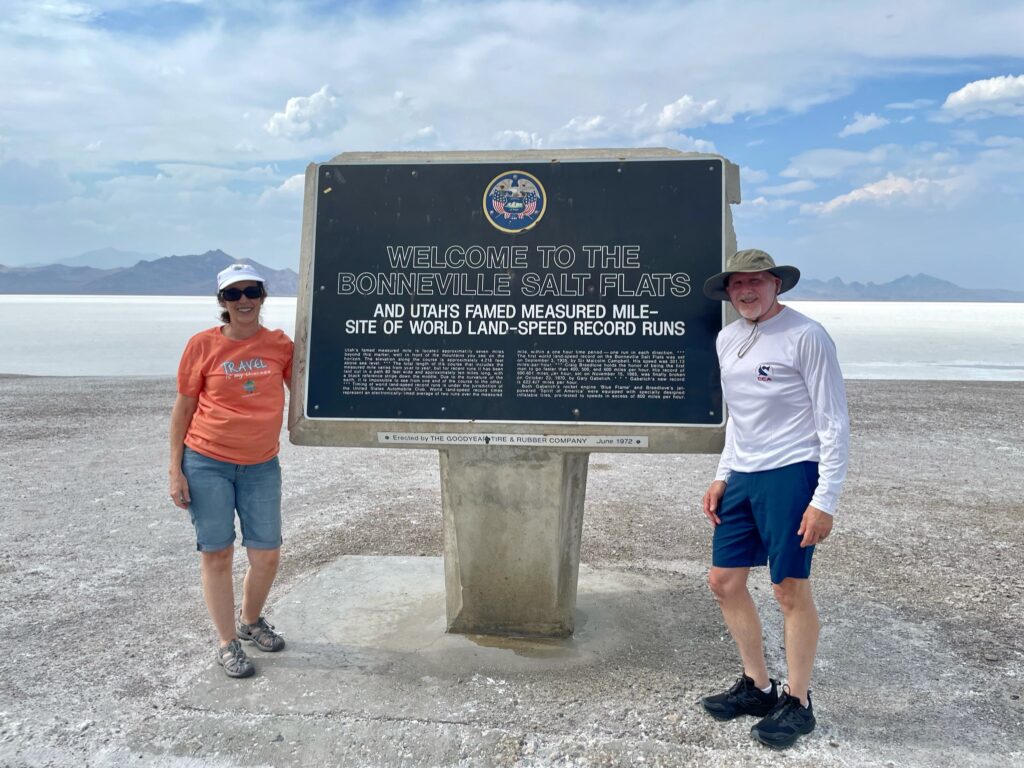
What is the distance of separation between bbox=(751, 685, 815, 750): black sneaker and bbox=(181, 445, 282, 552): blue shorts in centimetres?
A: 223

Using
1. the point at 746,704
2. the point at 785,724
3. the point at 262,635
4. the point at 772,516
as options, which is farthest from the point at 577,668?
the point at 262,635

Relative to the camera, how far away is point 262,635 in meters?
4.04

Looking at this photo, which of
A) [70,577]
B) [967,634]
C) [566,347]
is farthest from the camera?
[70,577]

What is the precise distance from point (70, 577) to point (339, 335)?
2.68 m

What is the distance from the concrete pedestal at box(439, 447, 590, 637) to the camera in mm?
4004

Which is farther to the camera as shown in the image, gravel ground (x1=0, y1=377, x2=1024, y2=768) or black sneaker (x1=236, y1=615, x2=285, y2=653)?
black sneaker (x1=236, y1=615, x2=285, y2=653)

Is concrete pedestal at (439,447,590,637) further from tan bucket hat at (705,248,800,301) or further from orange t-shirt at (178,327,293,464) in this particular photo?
tan bucket hat at (705,248,800,301)

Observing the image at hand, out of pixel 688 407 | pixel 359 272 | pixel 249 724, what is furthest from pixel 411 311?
pixel 249 724

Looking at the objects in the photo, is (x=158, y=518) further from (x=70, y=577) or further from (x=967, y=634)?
(x=967, y=634)

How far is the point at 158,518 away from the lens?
668cm

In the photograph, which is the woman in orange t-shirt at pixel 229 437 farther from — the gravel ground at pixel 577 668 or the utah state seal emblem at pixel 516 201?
the utah state seal emblem at pixel 516 201

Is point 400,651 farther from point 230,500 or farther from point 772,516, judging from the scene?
point 772,516

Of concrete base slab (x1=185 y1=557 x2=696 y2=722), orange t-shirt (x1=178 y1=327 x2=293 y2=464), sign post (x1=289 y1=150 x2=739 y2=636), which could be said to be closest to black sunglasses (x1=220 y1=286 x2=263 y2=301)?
orange t-shirt (x1=178 y1=327 x2=293 y2=464)

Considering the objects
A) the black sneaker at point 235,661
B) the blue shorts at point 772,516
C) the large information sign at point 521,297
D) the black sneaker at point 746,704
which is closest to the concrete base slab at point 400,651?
the black sneaker at point 235,661
